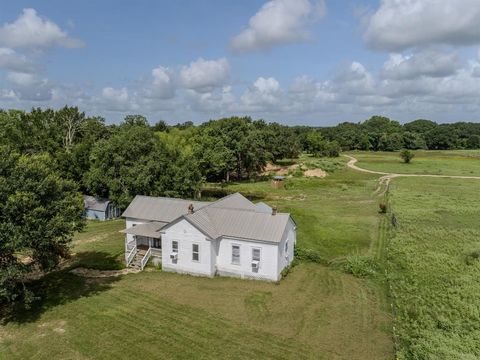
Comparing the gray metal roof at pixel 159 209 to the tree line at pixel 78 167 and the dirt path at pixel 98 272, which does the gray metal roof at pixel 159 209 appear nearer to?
the dirt path at pixel 98 272

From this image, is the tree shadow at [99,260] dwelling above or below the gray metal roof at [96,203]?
below

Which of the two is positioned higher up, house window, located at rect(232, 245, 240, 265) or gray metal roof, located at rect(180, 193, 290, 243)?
gray metal roof, located at rect(180, 193, 290, 243)


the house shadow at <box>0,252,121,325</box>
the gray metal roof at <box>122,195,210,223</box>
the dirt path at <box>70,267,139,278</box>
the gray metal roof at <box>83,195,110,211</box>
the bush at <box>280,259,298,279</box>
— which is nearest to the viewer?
the house shadow at <box>0,252,121,325</box>

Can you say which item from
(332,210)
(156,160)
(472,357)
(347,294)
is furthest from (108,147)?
(472,357)

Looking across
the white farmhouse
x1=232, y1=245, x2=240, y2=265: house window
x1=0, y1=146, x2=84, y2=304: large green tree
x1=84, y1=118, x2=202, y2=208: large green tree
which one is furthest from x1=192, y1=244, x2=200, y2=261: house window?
x1=84, y1=118, x2=202, y2=208: large green tree

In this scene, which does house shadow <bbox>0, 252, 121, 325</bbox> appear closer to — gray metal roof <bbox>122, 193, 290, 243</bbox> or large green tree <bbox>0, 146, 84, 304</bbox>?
large green tree <bbox>0, 146, 84, 304</bbox>

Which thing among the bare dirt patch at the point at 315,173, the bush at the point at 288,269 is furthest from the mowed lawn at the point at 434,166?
the bush at the point at 288,269

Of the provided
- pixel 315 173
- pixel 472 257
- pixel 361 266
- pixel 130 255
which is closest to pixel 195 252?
pixel 130 255

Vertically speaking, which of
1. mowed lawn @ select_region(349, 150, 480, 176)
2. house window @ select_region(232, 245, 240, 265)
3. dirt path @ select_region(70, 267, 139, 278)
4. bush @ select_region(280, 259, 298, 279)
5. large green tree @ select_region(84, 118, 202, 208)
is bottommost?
dirt path @ select_region(70, 267, 139, 278)
